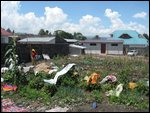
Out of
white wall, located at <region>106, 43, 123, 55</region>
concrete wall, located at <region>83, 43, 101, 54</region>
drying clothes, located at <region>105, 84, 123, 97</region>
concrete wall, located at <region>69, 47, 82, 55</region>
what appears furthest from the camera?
concrete wall, located at <region>83, 43, 101, 54</region>

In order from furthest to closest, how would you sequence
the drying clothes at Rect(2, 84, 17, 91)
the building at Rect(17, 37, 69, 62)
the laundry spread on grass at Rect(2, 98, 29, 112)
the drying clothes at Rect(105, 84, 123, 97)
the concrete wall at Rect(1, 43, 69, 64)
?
the building at Rect(17, 37, 69, 62) → the concrete wall at Rect(1, 43, 69, 64) → the drying clothes at Rect(2, 84, 17, 91) → the drying clothes at Rect(105, 84, 123, 97) → the laundry spread on grass at Rect(2, 98, 29, 112)

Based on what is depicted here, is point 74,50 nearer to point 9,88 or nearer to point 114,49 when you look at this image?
point 114,49

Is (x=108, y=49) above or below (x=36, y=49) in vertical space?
below

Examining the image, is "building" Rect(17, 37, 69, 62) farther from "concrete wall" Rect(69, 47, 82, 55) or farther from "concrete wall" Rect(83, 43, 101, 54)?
"concrete wall" Rect(83, 43, 101, 54)

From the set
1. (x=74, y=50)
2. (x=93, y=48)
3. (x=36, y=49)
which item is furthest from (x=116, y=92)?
(x=93, y=48)

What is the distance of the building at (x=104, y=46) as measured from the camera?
153 feet

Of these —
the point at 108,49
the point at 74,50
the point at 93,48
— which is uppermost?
the point at 74,50

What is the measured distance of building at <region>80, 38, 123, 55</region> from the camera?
46750 millimetres

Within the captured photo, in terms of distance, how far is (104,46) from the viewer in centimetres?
4784

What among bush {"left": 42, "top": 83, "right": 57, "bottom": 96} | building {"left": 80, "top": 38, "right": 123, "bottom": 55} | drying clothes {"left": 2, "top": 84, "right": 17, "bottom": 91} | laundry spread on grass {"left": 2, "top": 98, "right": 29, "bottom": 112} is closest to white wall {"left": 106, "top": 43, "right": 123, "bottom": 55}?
building {"left": 80, "top": 38, "right": 123, "bottom": 55}

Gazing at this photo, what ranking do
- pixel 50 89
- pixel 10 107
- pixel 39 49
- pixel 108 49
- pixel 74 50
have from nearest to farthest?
pixel 10 107, pixel 50 89, pixel 39 49, pixel 74 50, pixel 108 49

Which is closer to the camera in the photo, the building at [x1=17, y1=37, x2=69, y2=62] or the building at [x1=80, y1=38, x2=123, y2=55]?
the building at [x1=17, y1=37, x2=69, y2=62]

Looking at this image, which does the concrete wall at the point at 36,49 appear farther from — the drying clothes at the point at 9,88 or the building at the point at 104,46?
the building at the point at 104,46

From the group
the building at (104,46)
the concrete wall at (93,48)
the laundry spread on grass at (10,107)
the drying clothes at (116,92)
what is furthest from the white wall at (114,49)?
the laundry spread on grass at (10,107)
